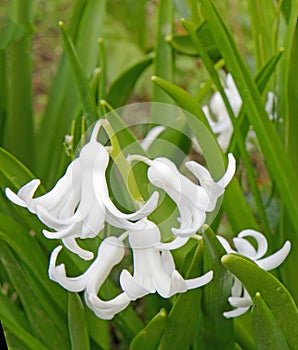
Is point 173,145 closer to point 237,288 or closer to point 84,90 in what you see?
point 84,90

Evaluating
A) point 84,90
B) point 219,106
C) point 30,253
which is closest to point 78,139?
point 84,90

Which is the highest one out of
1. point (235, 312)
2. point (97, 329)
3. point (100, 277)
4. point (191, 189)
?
point (191, 189)

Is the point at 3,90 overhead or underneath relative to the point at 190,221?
underneath

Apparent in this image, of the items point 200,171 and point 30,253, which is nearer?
point 200,171

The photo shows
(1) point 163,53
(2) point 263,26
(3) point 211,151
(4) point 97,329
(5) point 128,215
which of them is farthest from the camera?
(1) point 163,53

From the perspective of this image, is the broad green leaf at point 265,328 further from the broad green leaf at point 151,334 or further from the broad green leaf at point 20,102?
the broad green leaf at point 20,102

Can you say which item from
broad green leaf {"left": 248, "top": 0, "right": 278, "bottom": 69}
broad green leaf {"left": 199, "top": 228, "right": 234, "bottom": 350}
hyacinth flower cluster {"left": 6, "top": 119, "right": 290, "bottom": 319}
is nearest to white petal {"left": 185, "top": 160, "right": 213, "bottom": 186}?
hyacinth flower cluster {"left": 6, "top": 119, "right": 290, "bottom": 319}
